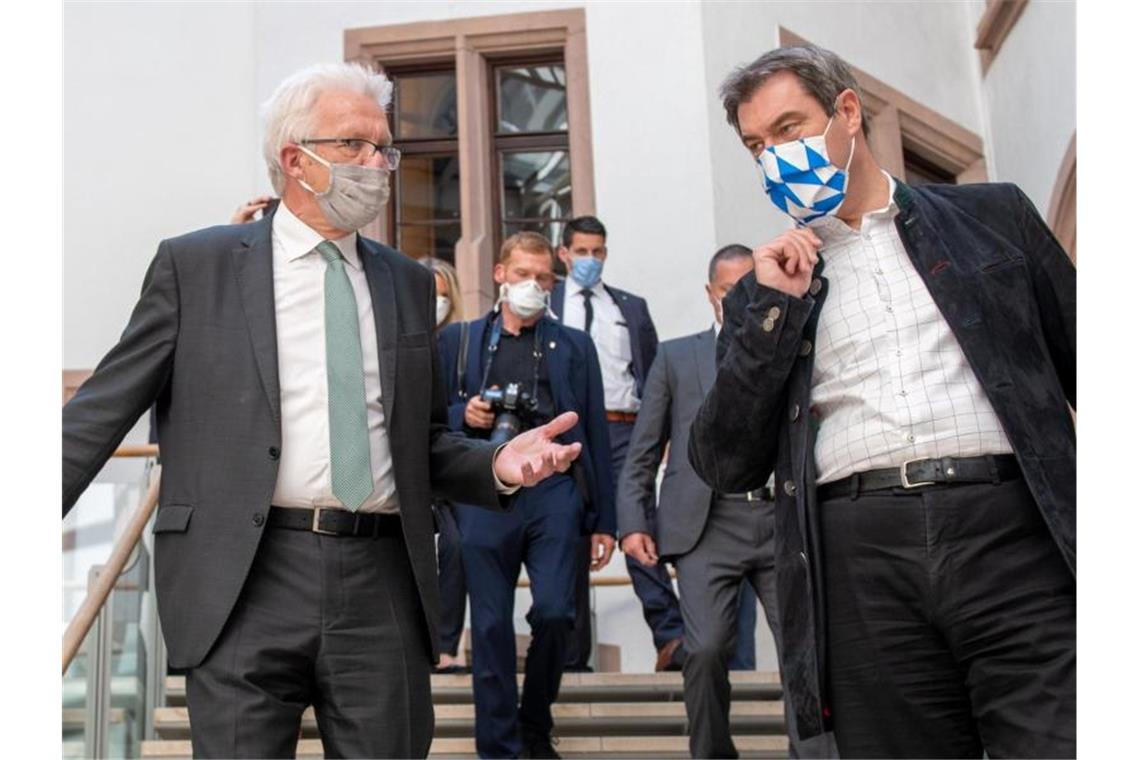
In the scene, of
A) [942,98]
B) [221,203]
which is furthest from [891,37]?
[221,203]

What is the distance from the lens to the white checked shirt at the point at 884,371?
2.95 metres

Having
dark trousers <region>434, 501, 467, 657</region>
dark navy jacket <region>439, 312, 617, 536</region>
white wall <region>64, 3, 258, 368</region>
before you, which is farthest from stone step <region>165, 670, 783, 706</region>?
white wall <region>64, 3, 258, 368</region>

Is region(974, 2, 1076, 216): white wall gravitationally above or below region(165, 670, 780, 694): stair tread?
above

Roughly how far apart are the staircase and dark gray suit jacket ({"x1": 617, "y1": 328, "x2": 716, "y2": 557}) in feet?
2.98

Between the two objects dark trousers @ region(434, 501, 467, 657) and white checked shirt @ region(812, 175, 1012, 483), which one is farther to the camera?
dark trousers @ region(434, 501, 467, 657)

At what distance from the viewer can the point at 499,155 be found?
11.6 metres

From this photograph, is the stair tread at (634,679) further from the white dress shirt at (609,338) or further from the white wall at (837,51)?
the white wall at (837,51)

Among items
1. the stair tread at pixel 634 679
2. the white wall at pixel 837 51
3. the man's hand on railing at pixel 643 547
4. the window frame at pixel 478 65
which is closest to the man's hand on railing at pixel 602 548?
the man's hand on railing at pixel 643 547

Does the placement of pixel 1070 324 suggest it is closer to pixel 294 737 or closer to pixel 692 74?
pixel 294 737

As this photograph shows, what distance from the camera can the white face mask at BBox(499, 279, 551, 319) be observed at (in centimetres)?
632

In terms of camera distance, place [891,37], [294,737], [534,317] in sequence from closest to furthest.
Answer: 1. [294,737]
2. [534,317]
3. [891,37]

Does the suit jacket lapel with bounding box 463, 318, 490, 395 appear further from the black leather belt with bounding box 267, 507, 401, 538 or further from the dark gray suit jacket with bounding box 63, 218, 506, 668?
the black leather belt with bounding box 267, 507, 401, 538

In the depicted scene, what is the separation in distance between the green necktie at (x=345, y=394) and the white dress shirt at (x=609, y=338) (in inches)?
170
